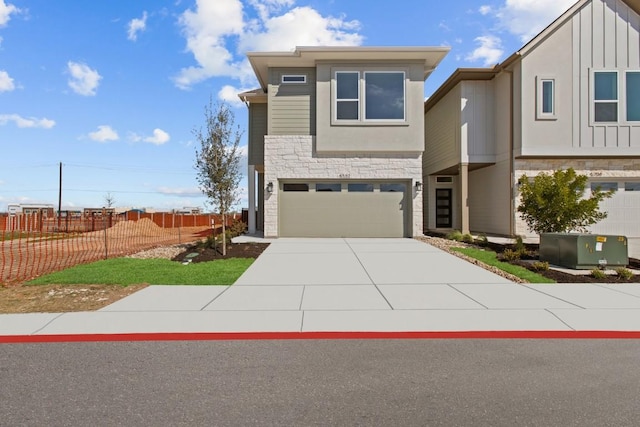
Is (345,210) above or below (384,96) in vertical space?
below

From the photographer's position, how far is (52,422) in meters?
3.17

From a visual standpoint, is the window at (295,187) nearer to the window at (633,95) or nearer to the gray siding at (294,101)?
the gray siding at (294,101)

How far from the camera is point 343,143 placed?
1673 cm

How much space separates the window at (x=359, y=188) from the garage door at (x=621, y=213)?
31.0 feet

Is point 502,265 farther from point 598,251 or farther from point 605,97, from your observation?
point 605,97

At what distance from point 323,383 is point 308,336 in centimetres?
135

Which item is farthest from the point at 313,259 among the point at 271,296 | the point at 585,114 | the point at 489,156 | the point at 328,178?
the point at 585,114

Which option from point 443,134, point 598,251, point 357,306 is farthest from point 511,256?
point 443,134

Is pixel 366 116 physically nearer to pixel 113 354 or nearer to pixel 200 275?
pixel 200 275

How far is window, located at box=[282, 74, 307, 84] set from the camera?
17.1m

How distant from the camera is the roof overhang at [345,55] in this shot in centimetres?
1586

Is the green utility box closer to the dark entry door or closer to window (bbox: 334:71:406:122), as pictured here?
window (bbox: 334:71:406:122)

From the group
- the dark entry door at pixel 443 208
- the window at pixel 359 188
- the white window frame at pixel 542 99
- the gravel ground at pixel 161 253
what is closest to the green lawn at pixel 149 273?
the gravel ground at pixel 161 253

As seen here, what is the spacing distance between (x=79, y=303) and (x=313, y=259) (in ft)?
20.4
